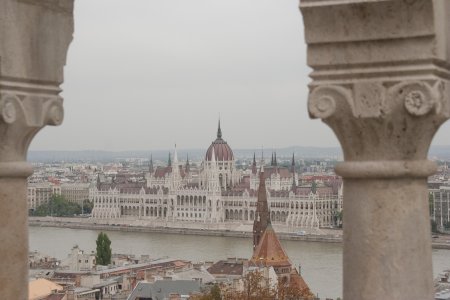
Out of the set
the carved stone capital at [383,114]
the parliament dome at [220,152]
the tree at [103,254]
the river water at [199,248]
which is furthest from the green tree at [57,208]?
the carved stone capital at [383,114]

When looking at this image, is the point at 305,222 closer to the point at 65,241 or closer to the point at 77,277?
the point at 65,241

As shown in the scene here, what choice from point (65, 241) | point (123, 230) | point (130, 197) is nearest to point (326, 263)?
point (65, 241)

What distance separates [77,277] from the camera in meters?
16.4

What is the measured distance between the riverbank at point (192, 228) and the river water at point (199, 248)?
0.66 m

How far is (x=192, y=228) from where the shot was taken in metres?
35.8

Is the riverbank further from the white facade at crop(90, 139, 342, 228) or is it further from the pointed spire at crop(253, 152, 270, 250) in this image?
the pointed spire at crop(253, 152, 270, 250)

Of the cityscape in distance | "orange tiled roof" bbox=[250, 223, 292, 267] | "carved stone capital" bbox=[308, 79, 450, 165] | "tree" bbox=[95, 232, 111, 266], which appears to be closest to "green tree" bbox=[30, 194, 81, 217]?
the cityscape in distance

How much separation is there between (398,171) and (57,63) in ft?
2.88

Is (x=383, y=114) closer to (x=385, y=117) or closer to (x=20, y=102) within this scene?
(x=385, y=117)

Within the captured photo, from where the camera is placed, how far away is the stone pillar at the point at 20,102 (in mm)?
1826

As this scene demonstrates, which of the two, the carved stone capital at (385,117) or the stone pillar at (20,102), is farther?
the stone pillar at (20,102)

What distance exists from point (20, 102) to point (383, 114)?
824mm

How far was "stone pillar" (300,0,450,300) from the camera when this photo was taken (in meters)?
1.38

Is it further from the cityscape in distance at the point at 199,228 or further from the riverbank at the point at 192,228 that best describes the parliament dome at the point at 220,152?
the riverbank at the point at 192,228
